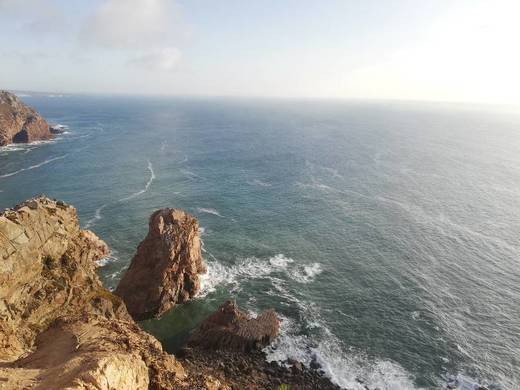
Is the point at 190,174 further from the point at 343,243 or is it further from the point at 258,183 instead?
the point at 343,243

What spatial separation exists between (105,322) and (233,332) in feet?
80.8

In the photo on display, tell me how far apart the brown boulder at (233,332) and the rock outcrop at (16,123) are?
582 feet

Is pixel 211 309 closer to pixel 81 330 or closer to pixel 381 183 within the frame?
pixel 81 330

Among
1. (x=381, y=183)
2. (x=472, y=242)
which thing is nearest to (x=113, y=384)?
(x=472, y=242)

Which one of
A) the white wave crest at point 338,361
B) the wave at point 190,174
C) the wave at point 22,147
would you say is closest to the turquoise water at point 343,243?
the white wave crest at point 338,361

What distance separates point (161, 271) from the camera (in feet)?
206

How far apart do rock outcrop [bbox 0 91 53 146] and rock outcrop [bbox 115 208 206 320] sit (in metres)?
160

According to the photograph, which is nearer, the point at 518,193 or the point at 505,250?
the point at 505,250

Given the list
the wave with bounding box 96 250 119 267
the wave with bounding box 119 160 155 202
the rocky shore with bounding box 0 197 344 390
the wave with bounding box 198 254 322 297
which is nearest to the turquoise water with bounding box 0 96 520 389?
the wave with bounding box 198 254 322 297

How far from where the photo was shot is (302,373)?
50094 mm

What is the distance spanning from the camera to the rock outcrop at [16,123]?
180 meters

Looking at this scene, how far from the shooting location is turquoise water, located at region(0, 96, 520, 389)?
55.8 metres

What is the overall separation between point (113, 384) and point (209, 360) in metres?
29.8

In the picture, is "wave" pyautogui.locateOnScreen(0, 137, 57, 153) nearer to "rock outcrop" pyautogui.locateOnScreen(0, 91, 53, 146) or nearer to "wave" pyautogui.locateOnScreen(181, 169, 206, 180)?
"rock outcrop" pyautogui.locateOnScreen(0, 91, 53, 146)
